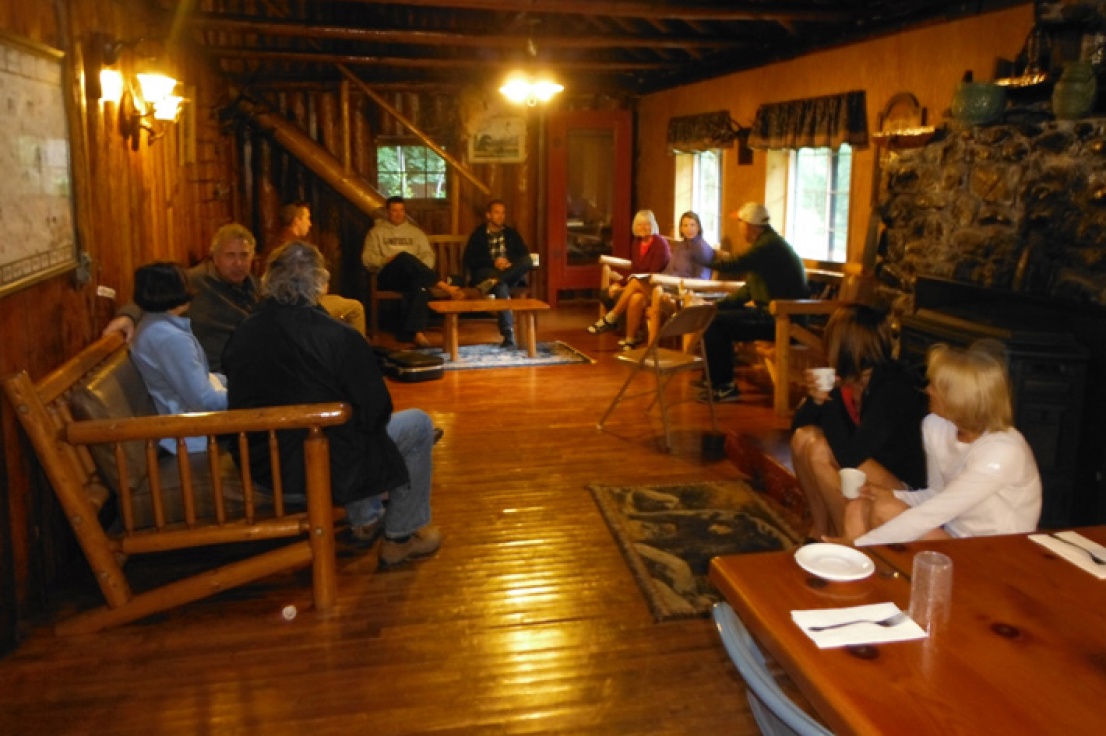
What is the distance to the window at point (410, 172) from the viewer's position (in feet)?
31.9

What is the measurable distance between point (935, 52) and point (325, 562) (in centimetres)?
454

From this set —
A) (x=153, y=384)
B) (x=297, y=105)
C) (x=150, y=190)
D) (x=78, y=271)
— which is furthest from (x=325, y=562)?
(x=297, y=105)

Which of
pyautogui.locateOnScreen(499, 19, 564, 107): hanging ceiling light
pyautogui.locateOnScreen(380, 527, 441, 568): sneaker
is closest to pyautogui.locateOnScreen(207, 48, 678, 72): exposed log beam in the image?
pyautogui.locateOnScreen(499, 19, 564, 107): hanging ceiling light

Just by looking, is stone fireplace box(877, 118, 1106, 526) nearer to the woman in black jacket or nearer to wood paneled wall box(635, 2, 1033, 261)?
wood paneled wall box(635, 2, 1033, 261)

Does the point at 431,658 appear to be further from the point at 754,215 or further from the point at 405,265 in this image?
the point at 405,265

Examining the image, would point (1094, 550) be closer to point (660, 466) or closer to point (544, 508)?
point (544, 508)

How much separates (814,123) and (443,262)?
427cm

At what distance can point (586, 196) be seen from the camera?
1019 cm

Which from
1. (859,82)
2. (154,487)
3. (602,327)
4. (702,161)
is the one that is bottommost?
(602,327)

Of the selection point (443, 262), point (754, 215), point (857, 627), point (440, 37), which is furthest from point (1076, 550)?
point (443, 262)

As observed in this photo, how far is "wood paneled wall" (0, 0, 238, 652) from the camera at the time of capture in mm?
2973

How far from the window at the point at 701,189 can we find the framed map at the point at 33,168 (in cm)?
638

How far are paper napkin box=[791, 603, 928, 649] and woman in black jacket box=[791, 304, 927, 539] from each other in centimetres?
143

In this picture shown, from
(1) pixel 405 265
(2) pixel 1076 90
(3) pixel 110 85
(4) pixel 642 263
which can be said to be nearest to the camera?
(2) pixel 1076 90
